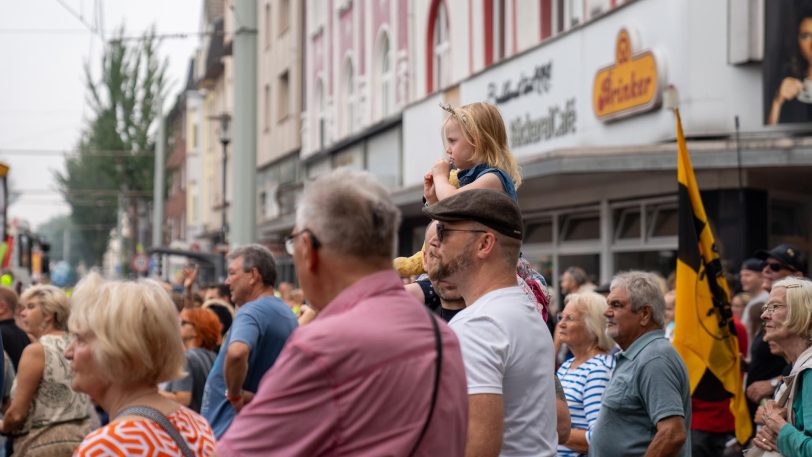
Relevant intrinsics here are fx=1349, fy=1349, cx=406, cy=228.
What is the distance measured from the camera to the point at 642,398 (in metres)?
6.26

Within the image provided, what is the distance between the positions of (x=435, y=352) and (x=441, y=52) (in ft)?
70.1

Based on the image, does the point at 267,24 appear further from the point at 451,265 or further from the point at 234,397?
the point at 451,265

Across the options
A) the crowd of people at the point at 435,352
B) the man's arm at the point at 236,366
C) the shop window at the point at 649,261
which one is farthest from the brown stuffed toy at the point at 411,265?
the shop window at the point at 649,261

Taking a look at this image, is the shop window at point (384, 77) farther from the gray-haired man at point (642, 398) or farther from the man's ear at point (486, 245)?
the man's ear at point (486, 245)

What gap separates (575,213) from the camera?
1934 cm

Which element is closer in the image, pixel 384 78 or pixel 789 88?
pixel 789 88

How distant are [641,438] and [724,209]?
874 centimetres

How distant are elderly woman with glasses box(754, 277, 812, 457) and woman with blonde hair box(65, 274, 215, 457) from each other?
2.97m

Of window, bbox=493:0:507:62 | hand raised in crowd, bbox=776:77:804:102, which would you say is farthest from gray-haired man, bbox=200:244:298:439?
window, bbox=493:0:507:62

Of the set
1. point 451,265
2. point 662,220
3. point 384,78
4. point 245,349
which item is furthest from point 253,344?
point 384,78

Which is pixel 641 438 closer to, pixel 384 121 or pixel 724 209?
pixel 724 209

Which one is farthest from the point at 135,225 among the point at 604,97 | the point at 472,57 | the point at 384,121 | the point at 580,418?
the point at 580,418

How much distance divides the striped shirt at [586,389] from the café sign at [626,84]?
8.29 m

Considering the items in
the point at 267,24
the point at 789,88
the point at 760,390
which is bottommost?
the point at 760,390
